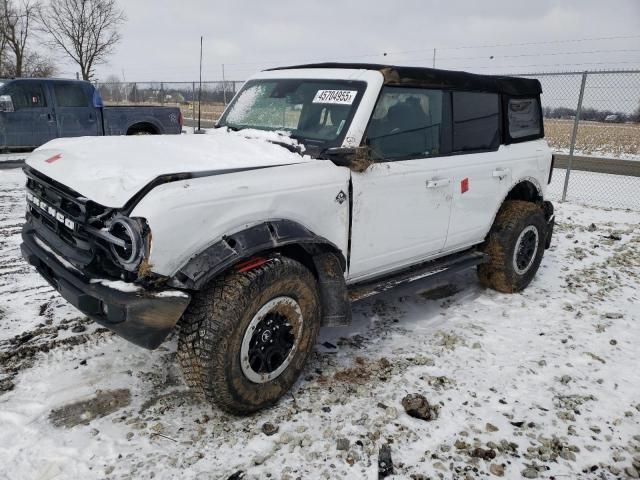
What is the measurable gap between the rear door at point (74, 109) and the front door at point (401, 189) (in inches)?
379

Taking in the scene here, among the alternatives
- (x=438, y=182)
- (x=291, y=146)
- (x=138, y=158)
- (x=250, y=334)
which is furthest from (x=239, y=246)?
(x=438, y=182)

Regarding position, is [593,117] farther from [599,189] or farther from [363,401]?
[363,401]

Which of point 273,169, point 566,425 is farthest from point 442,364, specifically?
point 273,169

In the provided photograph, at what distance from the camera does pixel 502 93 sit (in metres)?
4.55

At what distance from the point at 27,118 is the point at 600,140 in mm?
21963

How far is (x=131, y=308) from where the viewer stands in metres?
2.32

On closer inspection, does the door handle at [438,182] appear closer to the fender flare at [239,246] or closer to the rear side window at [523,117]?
the fender flare at [239,246]

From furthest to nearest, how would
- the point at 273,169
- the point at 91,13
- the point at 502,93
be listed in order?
the point at 91,13, the point at 502,93, the point at 273,169

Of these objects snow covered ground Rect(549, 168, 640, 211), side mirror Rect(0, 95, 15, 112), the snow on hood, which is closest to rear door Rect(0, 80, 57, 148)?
side mirror Rect(0, 95, 15, 112)

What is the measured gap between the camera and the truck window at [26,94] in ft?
34.1

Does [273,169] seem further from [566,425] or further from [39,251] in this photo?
[566,425]

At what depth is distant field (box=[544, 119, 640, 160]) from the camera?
18.0m

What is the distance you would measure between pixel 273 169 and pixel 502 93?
2.79 metres

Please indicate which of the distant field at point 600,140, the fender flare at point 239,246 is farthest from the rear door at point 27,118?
the distant field at point 600,140
